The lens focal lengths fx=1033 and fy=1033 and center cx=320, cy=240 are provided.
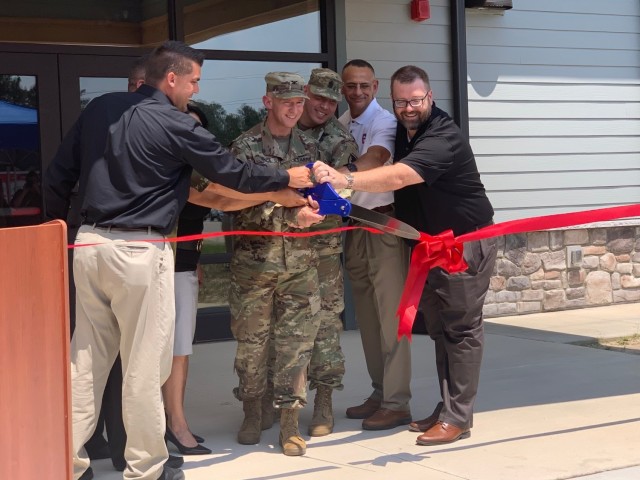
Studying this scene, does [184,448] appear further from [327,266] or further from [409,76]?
[409,76]

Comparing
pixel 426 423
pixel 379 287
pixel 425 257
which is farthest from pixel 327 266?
pixel 426 423

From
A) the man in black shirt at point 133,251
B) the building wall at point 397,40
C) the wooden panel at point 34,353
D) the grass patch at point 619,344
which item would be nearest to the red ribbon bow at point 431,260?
the man in black shirt at point 133,251

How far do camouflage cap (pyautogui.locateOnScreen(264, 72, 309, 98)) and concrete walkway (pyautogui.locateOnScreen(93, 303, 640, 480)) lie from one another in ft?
5.86

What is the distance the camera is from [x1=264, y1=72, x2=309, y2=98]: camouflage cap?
202 inches

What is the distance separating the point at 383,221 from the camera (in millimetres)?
5277

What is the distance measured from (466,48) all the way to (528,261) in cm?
209

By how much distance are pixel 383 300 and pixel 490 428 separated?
0.90m

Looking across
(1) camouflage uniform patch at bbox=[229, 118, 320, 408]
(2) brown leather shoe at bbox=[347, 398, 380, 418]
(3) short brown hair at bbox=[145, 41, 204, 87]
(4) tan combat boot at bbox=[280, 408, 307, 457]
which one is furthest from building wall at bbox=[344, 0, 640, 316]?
(3) short brown hair at bbox=[145, 41, 204, 87]

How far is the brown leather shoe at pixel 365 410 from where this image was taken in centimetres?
585

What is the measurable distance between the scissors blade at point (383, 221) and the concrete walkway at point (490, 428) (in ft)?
3.54

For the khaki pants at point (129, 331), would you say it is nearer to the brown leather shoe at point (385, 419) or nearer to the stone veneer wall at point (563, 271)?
the brown leather shoe at point (385, 419)

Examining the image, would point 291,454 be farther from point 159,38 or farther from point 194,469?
point 159,38

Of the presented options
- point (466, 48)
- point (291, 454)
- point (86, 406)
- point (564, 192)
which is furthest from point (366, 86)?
point (564, 192)

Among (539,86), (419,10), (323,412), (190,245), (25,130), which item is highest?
(419,10)
